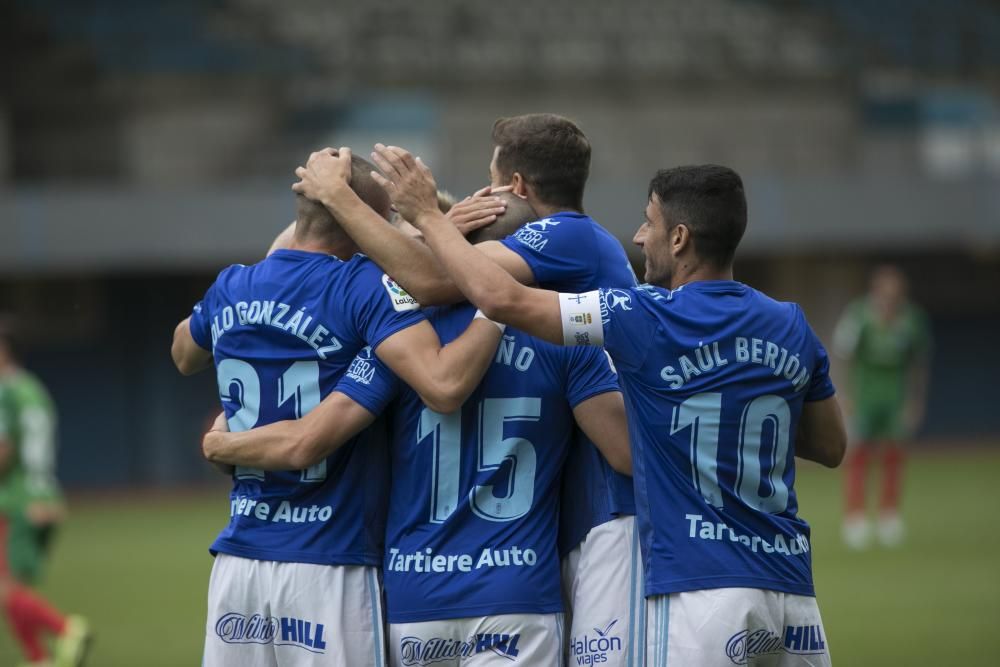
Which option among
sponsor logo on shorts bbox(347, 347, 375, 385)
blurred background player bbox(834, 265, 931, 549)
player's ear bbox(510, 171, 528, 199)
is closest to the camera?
sponsor logo on shorts bbox(347, 347, 375, 385)

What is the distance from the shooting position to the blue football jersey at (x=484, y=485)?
12.1ft

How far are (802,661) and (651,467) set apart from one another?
0.69 meters

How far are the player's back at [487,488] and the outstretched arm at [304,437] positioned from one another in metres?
0.19

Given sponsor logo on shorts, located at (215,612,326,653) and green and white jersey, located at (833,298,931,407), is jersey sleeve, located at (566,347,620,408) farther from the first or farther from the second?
green and white jersey, located at (833,298,931,407)

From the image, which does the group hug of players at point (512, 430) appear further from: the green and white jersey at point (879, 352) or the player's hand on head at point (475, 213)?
the green and white jersey at point (879, 352)

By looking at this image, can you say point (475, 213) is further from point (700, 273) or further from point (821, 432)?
point (821, 432)

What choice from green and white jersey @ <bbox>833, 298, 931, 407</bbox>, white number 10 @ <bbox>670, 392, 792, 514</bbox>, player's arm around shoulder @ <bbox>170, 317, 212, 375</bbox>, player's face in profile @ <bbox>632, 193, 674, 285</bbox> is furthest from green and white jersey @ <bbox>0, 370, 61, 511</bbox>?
green and white jersey @ <bbox>833, 298, 931, 407</bbox>

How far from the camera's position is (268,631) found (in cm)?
388

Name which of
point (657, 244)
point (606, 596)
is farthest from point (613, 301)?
point (606, 596)

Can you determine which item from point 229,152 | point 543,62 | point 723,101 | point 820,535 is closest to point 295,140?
point 229,152

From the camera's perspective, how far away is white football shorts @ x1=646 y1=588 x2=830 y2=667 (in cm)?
348

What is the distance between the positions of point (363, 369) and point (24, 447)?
5.71 metres

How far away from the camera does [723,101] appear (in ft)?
76.9

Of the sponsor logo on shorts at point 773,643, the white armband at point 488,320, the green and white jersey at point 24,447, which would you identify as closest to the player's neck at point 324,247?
the white armband at point 488,320
